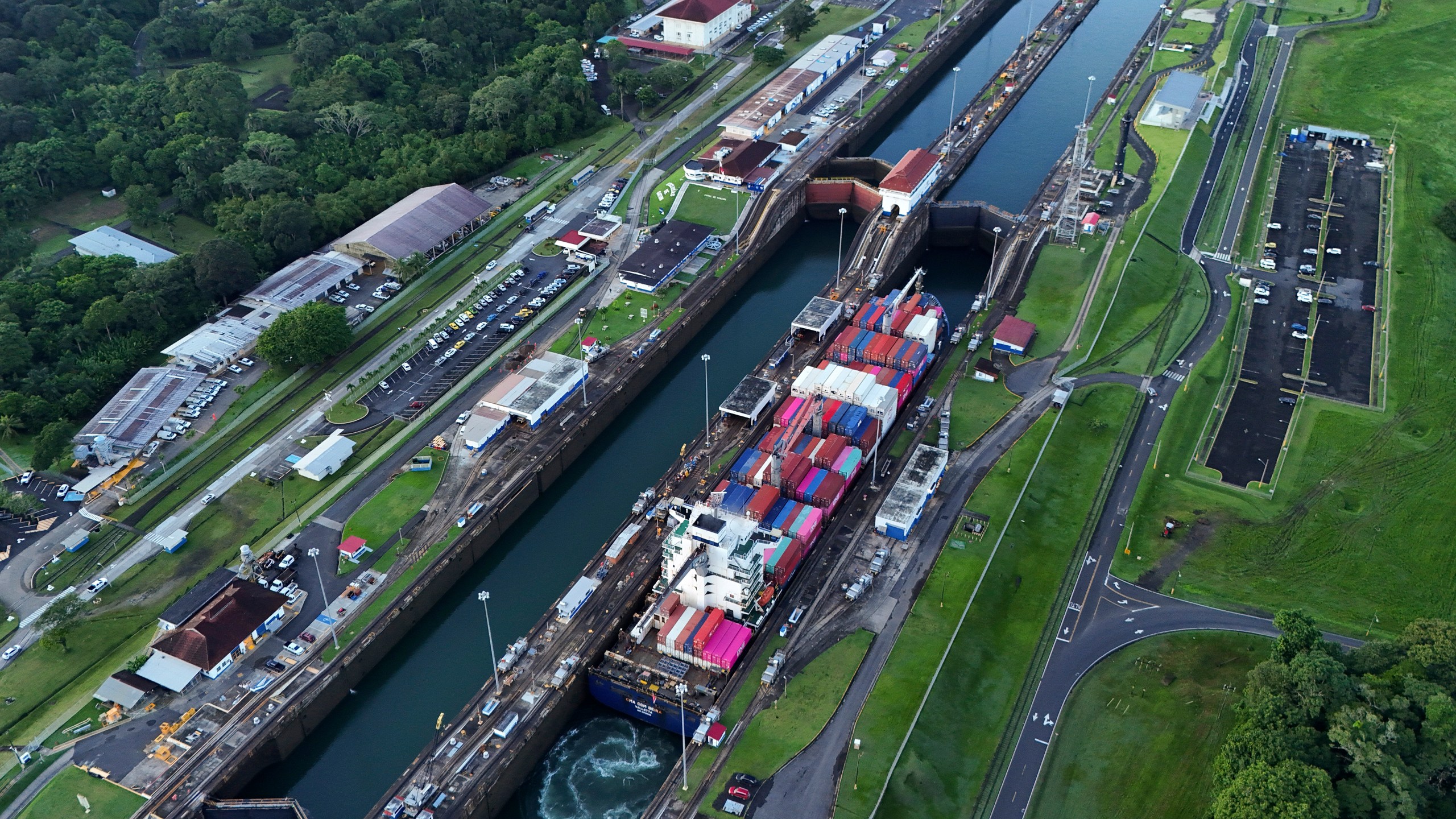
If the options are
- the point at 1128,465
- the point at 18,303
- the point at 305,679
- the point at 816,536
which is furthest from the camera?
the point at 18,303

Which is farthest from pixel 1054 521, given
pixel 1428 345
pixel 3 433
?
pixel 3 433

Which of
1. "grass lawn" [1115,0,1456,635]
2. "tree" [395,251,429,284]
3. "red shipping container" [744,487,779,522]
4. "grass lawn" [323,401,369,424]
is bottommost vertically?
"grass lawn" [1115,0,1456,635]

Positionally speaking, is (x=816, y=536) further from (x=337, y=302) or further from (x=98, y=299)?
(x=98, y=299)

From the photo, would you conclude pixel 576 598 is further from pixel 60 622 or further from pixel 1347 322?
pixel 1347 322

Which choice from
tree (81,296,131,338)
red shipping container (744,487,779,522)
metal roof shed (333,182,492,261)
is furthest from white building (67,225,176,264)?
red shipping container (744,487,779,522)

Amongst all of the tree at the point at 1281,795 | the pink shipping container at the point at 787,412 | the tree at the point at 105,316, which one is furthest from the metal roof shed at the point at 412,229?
the tree at the point at 1281,795

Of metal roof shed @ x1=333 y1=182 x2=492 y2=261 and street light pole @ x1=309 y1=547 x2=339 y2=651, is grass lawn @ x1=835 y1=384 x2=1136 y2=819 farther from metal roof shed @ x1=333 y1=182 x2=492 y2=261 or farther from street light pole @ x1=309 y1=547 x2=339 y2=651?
metal roof shed @ x1=333 y1=182 x2=492 y2=261

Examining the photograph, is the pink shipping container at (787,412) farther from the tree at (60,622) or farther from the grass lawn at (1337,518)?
the tree at (60,622)
